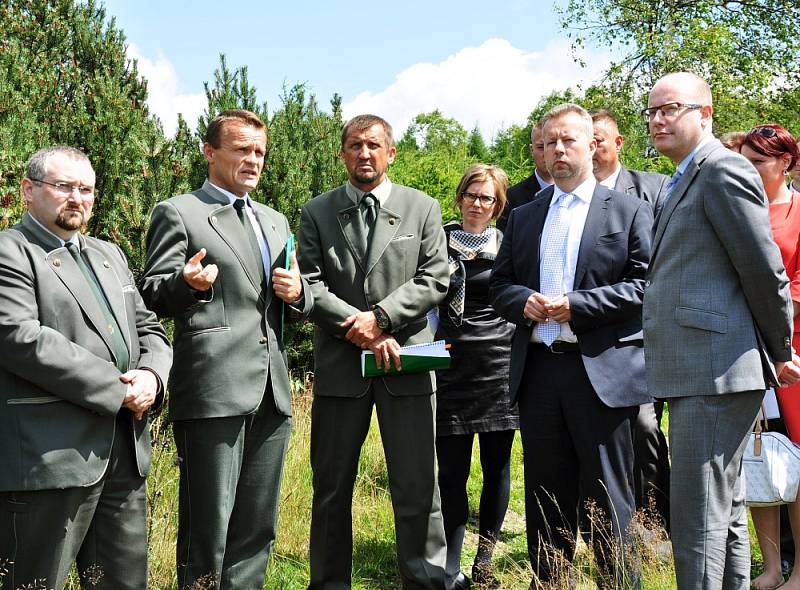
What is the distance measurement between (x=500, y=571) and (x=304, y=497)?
1493 millimetres

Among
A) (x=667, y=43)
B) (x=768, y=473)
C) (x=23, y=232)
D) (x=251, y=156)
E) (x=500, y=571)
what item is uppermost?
(x=667, y=43)

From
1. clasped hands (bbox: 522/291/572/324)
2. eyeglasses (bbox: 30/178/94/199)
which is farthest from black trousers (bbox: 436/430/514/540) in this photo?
A: eyeglasses (bbox: 30/178/94/199)

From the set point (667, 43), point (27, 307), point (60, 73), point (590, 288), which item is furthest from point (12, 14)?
point (667, 43)

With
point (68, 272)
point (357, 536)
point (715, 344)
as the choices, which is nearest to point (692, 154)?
point (715, 344)

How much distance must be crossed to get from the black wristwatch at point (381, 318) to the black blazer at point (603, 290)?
1.94 feet

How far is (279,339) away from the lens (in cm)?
438

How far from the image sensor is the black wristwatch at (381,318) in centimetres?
450

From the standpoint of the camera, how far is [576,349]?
4316 mm

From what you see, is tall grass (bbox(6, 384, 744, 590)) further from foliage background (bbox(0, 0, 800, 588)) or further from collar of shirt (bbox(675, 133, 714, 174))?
collar of shirt (bbox(675, 133, 714, 174))

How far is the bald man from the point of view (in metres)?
5.90

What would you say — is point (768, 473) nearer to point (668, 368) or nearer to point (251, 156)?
point (668, 368)

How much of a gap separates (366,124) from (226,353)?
4.97 feet

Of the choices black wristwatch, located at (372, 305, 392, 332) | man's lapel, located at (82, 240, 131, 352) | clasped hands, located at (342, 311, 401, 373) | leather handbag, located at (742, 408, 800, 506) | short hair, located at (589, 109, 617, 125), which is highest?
short hair, located at (589, 109, 617, 125)

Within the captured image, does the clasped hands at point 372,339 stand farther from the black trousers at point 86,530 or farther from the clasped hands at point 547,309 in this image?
the black trousers at point 86,530
